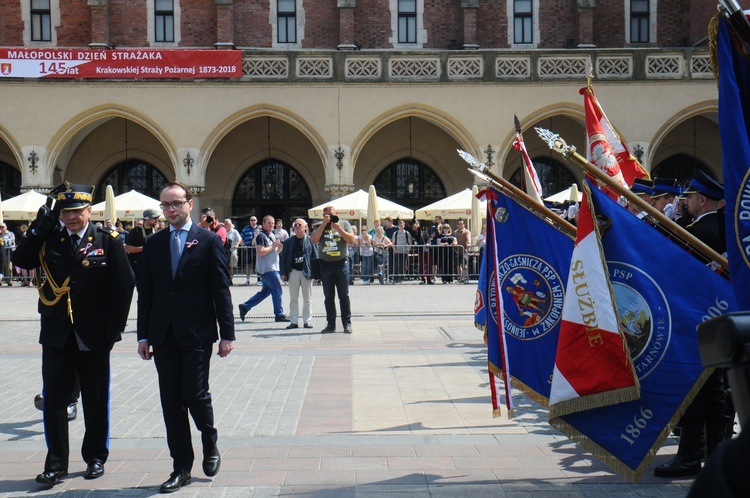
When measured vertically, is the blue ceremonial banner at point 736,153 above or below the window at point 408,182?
below

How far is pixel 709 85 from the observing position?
1072 inches

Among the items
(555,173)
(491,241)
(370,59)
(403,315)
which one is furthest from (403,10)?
(491,241)

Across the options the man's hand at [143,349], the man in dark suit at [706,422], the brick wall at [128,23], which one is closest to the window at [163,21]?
the brick wall at [128,23]

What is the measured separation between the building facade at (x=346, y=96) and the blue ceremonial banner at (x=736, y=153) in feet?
74.1

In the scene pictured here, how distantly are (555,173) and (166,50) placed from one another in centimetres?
1426

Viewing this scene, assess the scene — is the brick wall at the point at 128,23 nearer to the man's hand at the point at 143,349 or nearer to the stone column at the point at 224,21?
the stone column at the point at 224,21

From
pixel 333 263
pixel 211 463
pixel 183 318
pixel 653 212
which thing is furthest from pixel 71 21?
pixel 653 212

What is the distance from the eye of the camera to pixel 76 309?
5.73m

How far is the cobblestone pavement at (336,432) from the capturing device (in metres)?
5.36

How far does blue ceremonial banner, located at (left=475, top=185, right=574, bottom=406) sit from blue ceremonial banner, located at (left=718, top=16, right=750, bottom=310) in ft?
7.28

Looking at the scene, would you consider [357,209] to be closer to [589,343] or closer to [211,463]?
[211,463]

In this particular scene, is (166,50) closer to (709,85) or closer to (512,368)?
(709,85)

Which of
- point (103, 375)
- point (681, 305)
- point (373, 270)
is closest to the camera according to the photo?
point (681, 305)

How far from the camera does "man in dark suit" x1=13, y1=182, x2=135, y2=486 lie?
5633 mm
